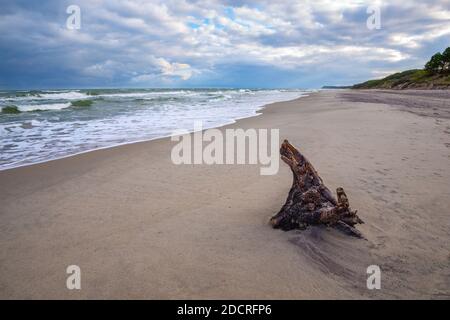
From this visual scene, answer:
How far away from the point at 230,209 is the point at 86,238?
178 cm

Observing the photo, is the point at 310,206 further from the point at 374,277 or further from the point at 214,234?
the point at 214,234

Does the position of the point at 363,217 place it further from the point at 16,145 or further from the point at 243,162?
the point at 16,145

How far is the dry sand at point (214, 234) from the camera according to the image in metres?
2.46

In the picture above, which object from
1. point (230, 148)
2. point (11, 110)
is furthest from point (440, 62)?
point (11, 110)

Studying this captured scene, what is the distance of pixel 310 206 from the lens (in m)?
3.12

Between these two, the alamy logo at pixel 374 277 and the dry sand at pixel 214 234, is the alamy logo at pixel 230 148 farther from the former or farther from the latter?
the alamy logo at pixel 374 277

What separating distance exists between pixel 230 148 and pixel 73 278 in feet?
17.2

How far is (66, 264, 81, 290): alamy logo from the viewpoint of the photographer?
250 cm

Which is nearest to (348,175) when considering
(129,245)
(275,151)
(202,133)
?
(275,151)

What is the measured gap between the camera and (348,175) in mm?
4906

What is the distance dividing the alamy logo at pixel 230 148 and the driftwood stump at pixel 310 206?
2.05 m

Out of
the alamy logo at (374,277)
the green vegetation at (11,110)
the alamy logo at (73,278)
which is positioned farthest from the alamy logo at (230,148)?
the green vegetation at (11,110)
